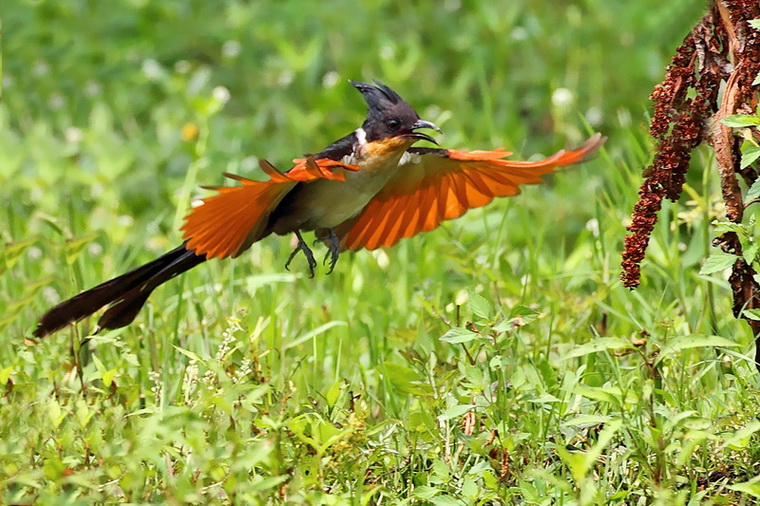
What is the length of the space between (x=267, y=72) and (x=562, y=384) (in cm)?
476

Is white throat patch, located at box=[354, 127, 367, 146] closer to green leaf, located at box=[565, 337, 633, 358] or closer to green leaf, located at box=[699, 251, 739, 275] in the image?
green leaf, located at box=[565, 337, 633, 358]

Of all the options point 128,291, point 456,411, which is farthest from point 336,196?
point 456,411

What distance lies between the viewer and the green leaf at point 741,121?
261 centimetres

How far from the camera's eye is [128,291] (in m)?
3.49

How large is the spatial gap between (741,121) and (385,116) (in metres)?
1.11

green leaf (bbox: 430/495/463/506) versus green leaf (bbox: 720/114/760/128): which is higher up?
green leaf (bbox: 720/114/760/128)

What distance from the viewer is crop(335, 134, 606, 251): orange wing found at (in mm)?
3594

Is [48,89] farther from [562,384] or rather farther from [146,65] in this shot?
[562,384]

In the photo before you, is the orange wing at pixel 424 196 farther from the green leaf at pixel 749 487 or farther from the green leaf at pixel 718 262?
the green leaf at pixel 749 487

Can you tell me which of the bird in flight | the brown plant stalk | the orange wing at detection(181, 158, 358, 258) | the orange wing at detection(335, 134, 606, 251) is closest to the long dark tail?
the bird in flight

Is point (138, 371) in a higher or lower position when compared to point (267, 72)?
lower

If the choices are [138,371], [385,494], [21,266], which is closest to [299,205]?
[138,371]

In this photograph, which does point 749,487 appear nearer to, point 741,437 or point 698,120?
point 741,437

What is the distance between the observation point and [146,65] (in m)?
7.13
